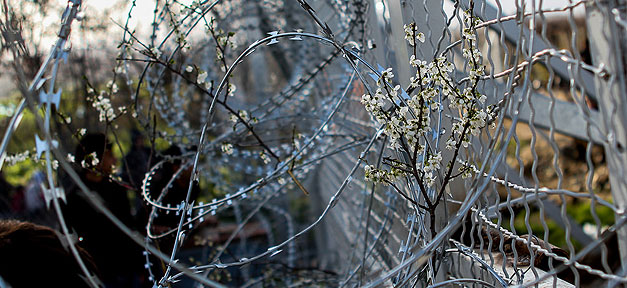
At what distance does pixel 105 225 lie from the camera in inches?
119

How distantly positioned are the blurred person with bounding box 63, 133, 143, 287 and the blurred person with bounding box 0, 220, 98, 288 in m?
0.75

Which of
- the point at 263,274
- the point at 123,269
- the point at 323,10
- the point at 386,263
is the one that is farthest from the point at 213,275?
the point at 323,10

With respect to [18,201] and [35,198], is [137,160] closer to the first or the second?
[35,198]

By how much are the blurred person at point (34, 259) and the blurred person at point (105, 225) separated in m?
0.75

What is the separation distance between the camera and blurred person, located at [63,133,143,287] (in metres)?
2.94

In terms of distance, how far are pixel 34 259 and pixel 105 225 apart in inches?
40.0

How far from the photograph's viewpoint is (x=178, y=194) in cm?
294

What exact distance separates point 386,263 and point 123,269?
1586mm

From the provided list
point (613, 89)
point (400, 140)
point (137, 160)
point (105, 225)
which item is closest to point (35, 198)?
point (137, 160)

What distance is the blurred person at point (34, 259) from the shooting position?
77.0 inches

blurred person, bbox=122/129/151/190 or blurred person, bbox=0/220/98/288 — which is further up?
blurred person, bbox=122/129/151/190

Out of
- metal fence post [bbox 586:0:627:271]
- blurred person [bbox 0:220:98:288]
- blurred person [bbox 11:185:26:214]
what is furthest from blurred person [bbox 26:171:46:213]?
metal fence post [bbox 586:0:627:271]

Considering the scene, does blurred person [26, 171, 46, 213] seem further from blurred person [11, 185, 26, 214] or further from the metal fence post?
the metal fence post

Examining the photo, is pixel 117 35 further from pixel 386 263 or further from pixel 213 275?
pixel 386 263
